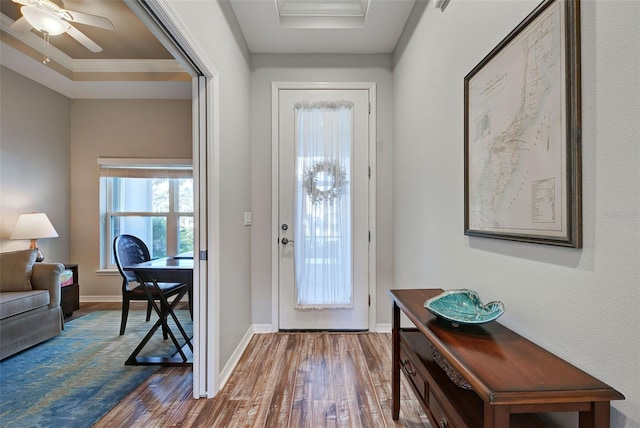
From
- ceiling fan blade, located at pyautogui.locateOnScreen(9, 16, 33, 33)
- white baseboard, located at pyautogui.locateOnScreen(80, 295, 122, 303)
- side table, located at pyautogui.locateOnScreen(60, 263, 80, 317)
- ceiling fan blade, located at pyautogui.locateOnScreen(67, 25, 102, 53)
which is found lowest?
white baseboard, located at pyautogui.locateOnScreen(80, 295, 122, 303)

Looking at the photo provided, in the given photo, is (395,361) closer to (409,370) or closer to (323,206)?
(409,370)

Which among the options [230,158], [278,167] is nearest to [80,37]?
[230,158]

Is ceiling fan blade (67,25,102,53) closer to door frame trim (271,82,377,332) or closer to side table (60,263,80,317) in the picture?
door frame trim (271,82,377,332)

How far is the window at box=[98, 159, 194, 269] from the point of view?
148 inches

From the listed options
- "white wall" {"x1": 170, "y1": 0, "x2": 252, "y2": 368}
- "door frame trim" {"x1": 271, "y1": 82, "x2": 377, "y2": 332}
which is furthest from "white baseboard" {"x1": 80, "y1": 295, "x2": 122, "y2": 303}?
"door frame trim" {"x1": 271, "y1": 82, "x2": 377, "y2": 332}

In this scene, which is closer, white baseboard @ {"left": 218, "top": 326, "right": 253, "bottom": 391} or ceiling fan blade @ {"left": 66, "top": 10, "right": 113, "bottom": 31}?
white baseboard @ {"left": 218, "top": 326, "right": 253, "bottom": 391}

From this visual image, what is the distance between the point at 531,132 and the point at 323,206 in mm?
1884

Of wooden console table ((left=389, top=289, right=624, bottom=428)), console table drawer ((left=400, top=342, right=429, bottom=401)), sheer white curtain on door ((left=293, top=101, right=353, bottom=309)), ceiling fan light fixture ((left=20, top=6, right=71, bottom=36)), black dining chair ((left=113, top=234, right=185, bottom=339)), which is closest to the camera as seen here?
wooden console table ((left=389, top=289, right=624, bottom=428))

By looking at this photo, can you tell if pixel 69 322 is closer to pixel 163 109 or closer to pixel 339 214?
pixel 163 109

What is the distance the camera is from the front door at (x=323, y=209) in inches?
105

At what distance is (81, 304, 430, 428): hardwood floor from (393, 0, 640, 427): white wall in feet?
2.88

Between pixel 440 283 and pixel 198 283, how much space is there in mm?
1516

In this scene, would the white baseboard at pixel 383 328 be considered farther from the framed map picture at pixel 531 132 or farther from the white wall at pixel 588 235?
the framed map picture at pixel 531 132

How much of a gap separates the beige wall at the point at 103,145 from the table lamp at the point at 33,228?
627 millimetres
